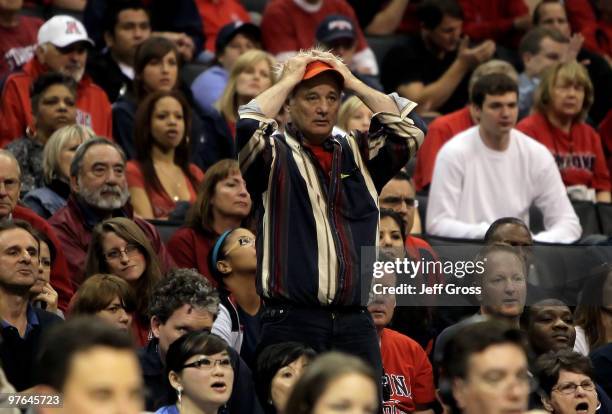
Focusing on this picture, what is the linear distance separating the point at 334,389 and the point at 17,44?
6892 mm

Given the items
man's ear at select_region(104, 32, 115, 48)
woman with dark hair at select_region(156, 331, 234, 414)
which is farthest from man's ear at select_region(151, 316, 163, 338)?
man's ear at select_region(104, 32, 115, 48)

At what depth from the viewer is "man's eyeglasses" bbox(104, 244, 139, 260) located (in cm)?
840

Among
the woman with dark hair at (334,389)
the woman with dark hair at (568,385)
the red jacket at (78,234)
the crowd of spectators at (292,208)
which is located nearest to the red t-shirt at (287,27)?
the crowd of spectators at (292,208)

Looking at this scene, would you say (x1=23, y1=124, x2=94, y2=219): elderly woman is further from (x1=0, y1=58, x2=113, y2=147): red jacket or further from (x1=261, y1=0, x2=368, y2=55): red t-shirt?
(x1=261, y1=0, x2=368, y2=55): red t-shirt

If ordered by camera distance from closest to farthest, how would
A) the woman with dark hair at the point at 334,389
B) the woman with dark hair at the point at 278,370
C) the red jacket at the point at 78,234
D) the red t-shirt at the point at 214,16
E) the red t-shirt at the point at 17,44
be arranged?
the woman with dark hair at the point at 334,389 → the woman with dark hair at the point at 278,370 → the red jacket at the point at 78,234 → the red t-shirt at the point at 17,44 → the red t-shirt at the point at 214,16

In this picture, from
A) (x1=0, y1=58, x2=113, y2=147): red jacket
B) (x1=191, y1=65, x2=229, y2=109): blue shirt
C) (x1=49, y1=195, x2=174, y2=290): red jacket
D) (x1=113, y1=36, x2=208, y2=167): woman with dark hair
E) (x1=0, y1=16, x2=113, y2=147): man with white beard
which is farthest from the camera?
(x1=191, y1=65, x2=229, y2=109): blue shirt

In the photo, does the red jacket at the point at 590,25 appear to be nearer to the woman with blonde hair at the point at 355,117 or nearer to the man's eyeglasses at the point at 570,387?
the woman with blonde hair at the point at 355,117

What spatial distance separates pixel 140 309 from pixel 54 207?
1.21 m

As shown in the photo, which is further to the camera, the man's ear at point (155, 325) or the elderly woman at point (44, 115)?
the elderly woman at point (44, 115)

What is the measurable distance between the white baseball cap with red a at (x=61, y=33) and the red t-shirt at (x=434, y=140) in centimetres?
237

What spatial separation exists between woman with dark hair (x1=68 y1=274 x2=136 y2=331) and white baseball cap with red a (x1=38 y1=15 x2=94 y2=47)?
322 centimetres

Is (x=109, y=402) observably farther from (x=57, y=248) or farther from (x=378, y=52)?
(x=378, y=52)

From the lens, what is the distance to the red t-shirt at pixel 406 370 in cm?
805

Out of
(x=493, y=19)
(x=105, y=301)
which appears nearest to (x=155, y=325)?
(x=105, y=301)
